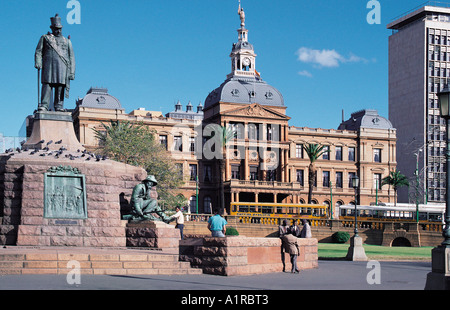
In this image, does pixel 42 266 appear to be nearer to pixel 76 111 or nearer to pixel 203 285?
pixel 203 285

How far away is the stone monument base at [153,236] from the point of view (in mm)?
19594

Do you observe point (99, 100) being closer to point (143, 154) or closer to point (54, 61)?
point (143, 154)

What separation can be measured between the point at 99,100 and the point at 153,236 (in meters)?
72.2

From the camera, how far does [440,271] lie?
14562 millimetres

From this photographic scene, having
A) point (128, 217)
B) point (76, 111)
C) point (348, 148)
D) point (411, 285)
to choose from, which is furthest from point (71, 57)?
point (348, 148)

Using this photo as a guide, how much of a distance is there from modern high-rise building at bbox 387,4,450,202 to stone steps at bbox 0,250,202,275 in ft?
306

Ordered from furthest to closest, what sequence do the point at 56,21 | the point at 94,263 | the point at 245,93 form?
the point at 245,93, the point at 56,21, the point at 94,263

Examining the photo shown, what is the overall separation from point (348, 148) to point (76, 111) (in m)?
40.3

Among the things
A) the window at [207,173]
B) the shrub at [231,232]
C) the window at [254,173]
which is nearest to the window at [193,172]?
the window at [207,173]

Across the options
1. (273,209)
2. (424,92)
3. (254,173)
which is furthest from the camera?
(424,92)

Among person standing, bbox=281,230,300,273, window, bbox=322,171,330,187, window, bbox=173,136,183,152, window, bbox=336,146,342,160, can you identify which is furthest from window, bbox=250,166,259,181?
person standing, bbox=281,230,300,273

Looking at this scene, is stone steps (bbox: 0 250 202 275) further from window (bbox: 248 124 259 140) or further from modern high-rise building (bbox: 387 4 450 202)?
modern high-rise building (bbox: 387 4 450 202)

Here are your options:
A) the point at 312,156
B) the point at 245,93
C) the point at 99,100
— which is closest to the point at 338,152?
the point at 312,156

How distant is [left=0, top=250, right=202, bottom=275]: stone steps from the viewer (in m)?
16.0
